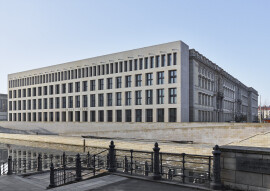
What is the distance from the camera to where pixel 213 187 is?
26.8ft

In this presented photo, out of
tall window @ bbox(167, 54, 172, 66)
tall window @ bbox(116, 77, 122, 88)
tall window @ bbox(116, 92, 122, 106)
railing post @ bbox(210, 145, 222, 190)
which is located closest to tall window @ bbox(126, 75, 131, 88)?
tall window @ bbox(116, 77, 122, 88)

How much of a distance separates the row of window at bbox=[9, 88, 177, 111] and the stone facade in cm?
605

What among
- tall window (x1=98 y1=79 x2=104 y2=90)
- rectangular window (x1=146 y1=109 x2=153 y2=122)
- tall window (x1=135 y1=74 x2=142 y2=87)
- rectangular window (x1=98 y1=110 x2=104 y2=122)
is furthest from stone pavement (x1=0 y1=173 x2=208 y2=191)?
tall window (x1=98 y1=79 x2=104 y2=90)

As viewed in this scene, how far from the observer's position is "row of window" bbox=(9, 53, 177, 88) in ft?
A: 145

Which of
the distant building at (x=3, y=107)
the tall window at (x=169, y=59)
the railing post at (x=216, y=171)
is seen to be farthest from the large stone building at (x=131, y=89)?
the railing post at (x=216, y=171)

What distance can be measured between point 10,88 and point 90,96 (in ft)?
118

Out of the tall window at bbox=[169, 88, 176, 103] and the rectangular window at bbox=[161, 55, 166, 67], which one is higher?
the rectangular window at bbox=[161, 55, 166, 67]

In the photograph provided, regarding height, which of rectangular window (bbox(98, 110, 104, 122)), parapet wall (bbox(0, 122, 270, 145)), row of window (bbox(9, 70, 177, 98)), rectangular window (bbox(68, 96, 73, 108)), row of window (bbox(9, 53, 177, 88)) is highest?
row of window (bbox(9, 53, 177, 88))

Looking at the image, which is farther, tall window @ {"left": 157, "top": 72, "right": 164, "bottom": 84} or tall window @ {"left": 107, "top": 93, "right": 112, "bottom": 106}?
tall window @ {"left": 107, "top": 93, "right": 112, "bottom": 106}

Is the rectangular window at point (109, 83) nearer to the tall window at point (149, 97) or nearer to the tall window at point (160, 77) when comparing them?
the tall window at point (149, 97)

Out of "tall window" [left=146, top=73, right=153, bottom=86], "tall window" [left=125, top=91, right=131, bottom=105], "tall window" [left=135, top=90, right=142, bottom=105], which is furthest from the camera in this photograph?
"tall window" [left=125, top=91, right=131, bottom=105]

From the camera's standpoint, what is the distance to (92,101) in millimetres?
54438

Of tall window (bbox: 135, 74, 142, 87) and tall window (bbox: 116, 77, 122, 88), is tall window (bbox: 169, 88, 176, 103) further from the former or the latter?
tall window (bbox: 116, 77, 122, 88)

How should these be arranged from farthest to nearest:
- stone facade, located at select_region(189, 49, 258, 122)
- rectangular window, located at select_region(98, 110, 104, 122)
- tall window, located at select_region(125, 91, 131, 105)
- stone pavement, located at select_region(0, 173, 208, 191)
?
rectangular window, located at select_region(98, 110, 104, 122)
tall window, located at select_region(125, 91, 131, 105)
stone facade, located at select_region(189, 49, 258, 122)
stone pavement, located at select_region(0, 173, 208, 191)
